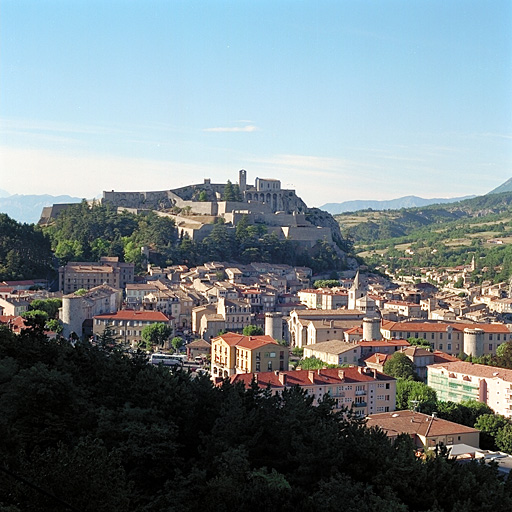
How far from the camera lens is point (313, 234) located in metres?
58.8

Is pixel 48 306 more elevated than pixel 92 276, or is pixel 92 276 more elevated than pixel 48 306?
pixel 92 276

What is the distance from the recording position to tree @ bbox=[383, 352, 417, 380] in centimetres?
3152

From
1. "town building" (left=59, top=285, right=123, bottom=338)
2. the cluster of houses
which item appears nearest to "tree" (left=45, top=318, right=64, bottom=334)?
"town building" (left=59, top=285, right=123, bottom=338)

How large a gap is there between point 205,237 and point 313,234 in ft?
26.6

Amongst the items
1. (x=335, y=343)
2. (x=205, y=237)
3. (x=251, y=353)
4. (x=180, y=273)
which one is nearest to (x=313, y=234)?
(x=205, y=237)

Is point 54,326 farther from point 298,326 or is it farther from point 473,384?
point 473,384

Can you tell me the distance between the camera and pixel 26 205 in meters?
179

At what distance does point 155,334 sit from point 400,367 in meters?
10.9

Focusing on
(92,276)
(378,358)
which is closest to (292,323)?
(378,358)

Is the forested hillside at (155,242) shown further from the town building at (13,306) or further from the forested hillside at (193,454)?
the forested hillside at (193,454)

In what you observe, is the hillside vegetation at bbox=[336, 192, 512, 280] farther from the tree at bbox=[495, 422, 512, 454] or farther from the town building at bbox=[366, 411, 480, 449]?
the town building at bbox=[366, 411, 480, 449]

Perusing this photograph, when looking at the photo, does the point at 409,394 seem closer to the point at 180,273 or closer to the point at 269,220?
the point at 180,273

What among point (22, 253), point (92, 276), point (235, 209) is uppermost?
point (235, 209)

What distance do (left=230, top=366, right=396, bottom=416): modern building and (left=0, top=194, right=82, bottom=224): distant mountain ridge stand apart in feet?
393
